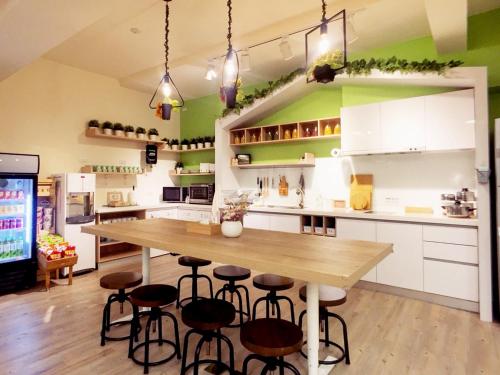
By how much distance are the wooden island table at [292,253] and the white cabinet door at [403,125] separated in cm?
208

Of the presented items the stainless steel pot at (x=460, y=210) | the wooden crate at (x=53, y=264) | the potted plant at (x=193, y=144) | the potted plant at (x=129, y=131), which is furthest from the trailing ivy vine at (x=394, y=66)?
the wooden crate at (x=53, y=264)

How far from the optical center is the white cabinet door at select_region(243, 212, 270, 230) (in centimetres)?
447

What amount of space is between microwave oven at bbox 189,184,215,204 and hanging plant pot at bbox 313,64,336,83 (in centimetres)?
343

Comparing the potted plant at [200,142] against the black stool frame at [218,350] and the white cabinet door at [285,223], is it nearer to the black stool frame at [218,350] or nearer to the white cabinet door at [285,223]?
the white cabinet door at [285,223]

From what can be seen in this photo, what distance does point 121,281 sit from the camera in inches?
98.7

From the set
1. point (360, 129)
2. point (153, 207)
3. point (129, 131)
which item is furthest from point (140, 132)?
point (360, 129)

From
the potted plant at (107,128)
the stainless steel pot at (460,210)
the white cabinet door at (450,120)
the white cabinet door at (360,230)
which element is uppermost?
the potted plant at (107,128)

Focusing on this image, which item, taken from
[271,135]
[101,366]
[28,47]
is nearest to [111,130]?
[28,47]

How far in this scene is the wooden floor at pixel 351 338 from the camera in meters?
2.16

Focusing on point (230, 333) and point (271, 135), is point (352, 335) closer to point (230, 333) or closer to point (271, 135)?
point (230, 333)

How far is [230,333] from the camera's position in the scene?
105 inches

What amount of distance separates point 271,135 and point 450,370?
3.63m

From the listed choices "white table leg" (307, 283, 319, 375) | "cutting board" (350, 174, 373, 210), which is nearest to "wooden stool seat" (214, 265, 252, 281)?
"white table leg" (307, 283, 319, 375)

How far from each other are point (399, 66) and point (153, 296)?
3458 mm
